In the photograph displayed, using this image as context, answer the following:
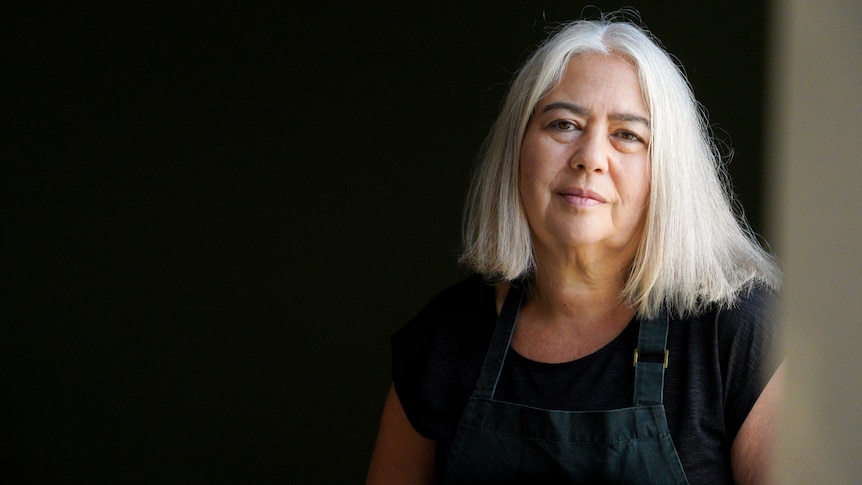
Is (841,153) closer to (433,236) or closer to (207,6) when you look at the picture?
(433,236)

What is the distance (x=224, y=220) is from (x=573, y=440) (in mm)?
2401

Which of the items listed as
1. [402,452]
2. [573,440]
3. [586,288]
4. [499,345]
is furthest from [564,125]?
[402,452]

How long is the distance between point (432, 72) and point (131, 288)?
144 cm

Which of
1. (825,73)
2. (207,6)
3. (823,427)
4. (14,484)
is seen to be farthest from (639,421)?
(14,484)

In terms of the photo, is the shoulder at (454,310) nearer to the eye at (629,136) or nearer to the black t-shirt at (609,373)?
the black t-shirt at (609,373)

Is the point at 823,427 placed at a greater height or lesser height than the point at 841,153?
lesser

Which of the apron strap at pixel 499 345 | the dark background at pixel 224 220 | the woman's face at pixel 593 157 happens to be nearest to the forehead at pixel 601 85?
the woman's face at pixel 593 157

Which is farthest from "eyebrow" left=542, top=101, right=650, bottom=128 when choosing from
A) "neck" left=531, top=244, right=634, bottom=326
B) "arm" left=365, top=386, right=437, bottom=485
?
"arm" left=365, top=386, right=437, bottom=485

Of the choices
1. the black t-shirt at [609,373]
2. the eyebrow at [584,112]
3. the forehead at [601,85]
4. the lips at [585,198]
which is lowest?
the black t-shirt at [609,373]

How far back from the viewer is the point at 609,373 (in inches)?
67.9

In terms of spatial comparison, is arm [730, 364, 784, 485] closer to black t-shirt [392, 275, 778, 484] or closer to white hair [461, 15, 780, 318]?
black t-shirt [392, 275, 778, 484]

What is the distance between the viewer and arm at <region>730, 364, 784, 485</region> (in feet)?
5.13

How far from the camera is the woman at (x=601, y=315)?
64.1 inches

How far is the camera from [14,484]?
3.80m
